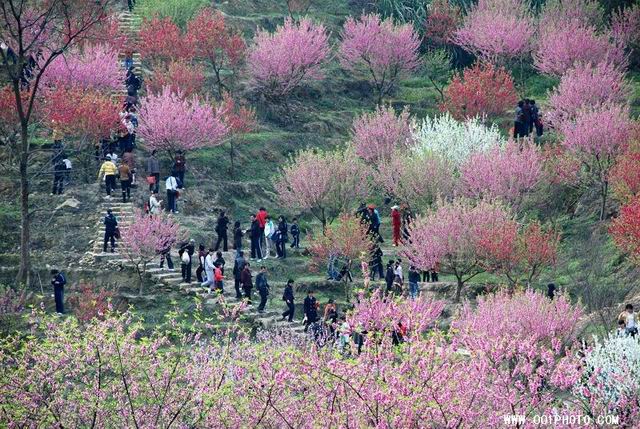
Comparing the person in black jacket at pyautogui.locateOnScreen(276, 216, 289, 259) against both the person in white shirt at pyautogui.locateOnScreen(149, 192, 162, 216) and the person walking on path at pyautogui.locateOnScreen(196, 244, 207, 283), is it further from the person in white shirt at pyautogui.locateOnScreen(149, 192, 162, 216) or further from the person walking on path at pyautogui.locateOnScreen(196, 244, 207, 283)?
the person walking on path at pyautogui.locateOnScreen(196, 244, 207, 283)

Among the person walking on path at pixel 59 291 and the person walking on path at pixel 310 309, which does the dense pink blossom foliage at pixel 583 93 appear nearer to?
the person walking on path at pixel 310 309

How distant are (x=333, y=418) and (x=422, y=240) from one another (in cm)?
2482

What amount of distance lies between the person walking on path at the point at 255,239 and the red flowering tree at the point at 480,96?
1666 cm

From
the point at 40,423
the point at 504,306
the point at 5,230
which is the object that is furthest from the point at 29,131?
the point at 40,423

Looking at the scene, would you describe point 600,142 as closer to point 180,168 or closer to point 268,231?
point 268,231

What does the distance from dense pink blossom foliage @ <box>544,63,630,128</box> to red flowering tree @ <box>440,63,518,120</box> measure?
2116 mm

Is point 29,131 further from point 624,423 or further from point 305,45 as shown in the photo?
point 624,423

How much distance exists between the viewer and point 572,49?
76.2 metres

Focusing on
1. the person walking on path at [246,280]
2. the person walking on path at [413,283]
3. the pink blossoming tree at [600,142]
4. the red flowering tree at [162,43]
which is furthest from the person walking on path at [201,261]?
the red flowering tree at [162,43]

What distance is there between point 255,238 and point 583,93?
18.1 metres

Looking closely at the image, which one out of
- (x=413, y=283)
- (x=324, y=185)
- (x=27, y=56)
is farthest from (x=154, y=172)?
(x=413, y=283)

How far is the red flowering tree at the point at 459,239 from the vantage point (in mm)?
55844

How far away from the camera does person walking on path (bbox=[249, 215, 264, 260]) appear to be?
58.2m

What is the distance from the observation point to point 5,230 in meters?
59.3
